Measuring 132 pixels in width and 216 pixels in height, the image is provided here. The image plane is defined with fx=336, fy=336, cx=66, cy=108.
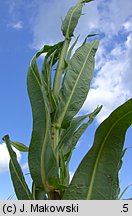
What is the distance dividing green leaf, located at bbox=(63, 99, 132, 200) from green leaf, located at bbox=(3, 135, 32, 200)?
17cm

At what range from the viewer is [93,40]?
3.96ft

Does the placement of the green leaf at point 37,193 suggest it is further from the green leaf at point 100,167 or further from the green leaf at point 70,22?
the green leaf at point 70,22

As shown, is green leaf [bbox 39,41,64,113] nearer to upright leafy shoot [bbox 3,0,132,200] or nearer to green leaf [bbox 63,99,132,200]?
upright leafy shoot [bbox 3,0,132,200]

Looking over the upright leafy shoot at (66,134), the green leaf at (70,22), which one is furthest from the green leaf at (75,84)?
the green leaf at (70,22)

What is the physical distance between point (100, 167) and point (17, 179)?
11.3 inches

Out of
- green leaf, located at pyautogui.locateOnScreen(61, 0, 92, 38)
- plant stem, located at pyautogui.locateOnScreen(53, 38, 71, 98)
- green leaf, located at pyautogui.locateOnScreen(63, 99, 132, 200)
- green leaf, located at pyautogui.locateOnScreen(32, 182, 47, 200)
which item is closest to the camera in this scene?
green leaf, located at pyautogui.locateOnScreen(63, 99, 132, 200)

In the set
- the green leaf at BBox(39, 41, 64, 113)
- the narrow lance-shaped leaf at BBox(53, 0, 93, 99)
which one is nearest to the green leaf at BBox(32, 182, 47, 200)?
the green leaf at BBox(39, 41, 64, 113)

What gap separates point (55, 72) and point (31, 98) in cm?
24

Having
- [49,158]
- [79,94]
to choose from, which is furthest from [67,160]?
[79,94]

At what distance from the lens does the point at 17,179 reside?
3.27 ft

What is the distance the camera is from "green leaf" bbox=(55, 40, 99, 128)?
39.8 inches

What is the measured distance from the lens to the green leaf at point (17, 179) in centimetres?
97

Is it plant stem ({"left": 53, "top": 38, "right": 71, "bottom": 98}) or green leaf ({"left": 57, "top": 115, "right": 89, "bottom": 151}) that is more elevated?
plant stem ({"left": 53, "top": 38, "right": 71, "bottom": 98})

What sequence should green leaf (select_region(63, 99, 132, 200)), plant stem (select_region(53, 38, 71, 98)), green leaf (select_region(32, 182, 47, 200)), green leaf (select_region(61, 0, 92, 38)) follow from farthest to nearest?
green leaf (select_region(61, 0, 92, 38))
plant stem (select_region(53, 38, 71, 98))
green leaf (select_region(32, 182, 47, 200))
green leaf (select_region(63, 99, 132, 200))
